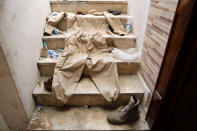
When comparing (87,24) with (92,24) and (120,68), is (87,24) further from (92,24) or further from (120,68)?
(120,68)

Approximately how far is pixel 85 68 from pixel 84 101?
1.15 feet

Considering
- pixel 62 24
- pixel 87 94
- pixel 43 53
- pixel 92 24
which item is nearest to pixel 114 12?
pixel 92 24

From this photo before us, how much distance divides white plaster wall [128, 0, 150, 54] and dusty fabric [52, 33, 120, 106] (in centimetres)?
Answer: 40

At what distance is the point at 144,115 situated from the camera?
4.14ft

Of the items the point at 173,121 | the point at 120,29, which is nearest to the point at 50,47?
the point at 120,29

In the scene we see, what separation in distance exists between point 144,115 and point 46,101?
3.23 ft

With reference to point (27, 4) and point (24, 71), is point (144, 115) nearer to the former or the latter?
point (24, 71)

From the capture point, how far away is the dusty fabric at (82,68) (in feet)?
4.20

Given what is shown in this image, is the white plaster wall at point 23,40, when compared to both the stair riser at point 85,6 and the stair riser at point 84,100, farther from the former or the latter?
the stair riser at point 85,6

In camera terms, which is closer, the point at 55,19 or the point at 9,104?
the point at 9,104

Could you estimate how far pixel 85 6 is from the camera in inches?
76.8

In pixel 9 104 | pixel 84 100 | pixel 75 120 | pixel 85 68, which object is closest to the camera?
pixel 9 104

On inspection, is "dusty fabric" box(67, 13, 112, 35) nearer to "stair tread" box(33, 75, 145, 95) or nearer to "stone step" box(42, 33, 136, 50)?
"stone step" box(42, 33, 136, 50)

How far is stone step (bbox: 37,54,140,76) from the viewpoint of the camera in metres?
1.42
